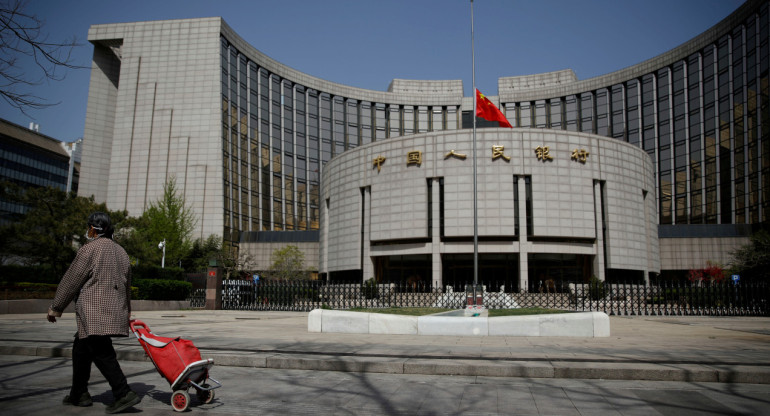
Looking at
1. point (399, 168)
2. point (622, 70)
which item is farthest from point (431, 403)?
point (622, 70)

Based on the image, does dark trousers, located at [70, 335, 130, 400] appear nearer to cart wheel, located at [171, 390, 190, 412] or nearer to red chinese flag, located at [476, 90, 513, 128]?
cart wheel, located at [171, 390, 190, 412]

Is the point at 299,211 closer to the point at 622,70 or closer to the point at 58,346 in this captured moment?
the point at 622,70

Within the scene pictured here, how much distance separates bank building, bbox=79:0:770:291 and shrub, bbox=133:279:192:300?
73.6 feet

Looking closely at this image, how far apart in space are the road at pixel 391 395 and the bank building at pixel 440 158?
3967 centimetres

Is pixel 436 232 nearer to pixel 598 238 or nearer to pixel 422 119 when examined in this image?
pixel 598 238

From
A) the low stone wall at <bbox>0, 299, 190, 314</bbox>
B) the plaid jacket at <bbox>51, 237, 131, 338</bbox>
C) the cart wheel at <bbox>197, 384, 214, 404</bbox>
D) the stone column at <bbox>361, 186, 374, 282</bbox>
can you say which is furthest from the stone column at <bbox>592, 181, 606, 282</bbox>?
the plaid jacket at <bbox>51, 237, 131, 338</bbox>

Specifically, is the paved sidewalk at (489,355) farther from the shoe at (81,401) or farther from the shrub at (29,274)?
the shrub at (29,274)

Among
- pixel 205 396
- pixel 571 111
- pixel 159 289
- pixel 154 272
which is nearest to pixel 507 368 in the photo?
pixel 205 396

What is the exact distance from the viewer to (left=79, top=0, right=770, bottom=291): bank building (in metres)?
47.8

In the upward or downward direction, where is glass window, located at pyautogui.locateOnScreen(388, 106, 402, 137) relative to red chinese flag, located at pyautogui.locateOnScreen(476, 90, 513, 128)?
upward

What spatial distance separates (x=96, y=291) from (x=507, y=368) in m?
5.54

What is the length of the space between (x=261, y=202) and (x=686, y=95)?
191 ft

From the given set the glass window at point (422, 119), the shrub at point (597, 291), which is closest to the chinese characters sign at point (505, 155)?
the shrub at point (597, 291)

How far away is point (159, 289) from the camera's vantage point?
1196 inches
